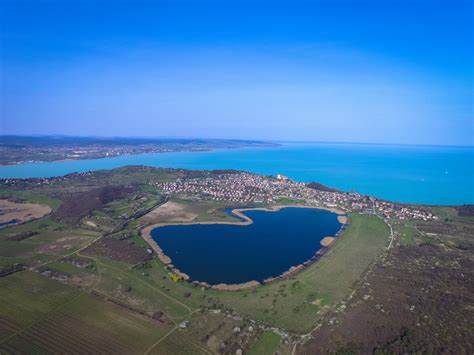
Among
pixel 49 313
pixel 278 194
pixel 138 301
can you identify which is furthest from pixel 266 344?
pixel 278 194

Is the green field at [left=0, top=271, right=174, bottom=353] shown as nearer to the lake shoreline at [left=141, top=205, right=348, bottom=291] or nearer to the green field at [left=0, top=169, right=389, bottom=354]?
the green field at [left=0, top=169, right=389, bottom=354]

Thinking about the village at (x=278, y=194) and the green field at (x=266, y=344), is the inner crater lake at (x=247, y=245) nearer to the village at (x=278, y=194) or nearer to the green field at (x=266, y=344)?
the village at (x=278, y=194)

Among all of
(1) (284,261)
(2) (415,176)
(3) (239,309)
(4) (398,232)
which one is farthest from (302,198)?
(2) (415,176)

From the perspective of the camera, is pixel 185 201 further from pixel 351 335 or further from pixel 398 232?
pixel 351 335

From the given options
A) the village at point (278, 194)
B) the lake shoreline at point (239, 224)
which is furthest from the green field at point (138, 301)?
the village at point (278, 194)

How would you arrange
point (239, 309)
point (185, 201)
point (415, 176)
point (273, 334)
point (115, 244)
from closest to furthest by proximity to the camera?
point (273, 334), point (239, 309), point (115, 244), point (185, 201), point (415, 176)

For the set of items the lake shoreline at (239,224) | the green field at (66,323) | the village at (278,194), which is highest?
the village at (278,194)
